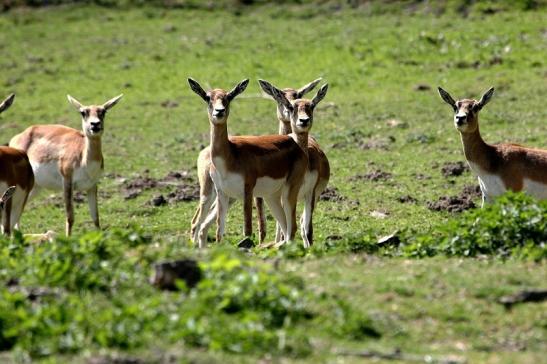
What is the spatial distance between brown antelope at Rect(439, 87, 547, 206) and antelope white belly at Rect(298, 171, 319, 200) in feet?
5.44

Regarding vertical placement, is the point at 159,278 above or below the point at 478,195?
above

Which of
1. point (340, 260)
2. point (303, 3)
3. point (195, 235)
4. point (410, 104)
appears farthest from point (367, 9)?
point (340, 260)

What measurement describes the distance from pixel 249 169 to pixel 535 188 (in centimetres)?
293

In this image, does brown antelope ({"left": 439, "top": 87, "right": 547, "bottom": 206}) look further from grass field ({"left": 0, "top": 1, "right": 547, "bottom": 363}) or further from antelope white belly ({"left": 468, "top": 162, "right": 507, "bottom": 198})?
grass field ({"left": 0, "top": 1, "right": 547, "bottom": 363})

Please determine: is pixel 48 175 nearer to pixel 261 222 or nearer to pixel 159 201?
pixel 159 201

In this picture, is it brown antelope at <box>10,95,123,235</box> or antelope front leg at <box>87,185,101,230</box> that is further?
antelope front leg at <box>87,185,101,230</box>


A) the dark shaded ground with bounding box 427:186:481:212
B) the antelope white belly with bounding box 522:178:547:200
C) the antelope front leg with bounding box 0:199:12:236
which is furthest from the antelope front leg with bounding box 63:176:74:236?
the antelope white belly with bounding box 522:178:547:200

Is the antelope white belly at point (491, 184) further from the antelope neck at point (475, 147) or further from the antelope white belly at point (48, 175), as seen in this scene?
the antelope white belly at point (48, 175)

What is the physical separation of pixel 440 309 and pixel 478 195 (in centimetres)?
705

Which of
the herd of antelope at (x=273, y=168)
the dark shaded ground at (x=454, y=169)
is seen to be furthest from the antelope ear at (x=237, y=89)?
the dark shaded ground at (x=454, y=169)

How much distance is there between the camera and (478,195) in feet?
49.3

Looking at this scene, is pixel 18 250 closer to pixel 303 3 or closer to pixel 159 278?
pixel 159 278

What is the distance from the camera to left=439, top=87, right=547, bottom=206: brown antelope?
12.4 meters

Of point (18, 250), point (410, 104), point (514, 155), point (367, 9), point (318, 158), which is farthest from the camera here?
point (367, 9)
